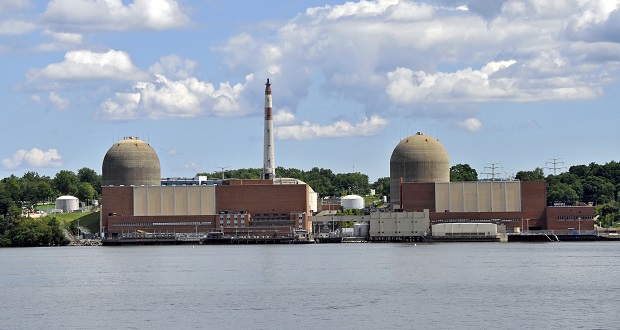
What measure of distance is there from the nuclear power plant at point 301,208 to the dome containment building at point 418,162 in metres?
0.13

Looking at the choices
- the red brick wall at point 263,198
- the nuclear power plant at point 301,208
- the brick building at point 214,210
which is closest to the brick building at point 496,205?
the nuclear power plant at point 301,208

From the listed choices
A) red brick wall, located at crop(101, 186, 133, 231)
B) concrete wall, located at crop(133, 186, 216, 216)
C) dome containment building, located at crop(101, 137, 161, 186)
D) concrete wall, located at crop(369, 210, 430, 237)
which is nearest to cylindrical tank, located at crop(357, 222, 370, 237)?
concrete wall, located at crop(369, 210, 430, 237)

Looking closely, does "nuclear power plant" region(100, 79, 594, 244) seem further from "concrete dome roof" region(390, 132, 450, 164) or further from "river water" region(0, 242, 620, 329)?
"river water" region(0, 242, 620, 329)

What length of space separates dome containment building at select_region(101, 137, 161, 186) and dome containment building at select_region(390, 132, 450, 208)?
3201 cm

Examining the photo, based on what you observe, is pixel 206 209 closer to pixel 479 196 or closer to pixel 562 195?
pixel 479 196

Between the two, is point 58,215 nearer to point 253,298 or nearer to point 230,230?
point 230,230

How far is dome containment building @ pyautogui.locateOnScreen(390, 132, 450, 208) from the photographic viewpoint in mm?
156500

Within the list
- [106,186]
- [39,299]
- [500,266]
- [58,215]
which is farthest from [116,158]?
[39,299]

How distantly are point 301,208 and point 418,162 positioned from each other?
684 inches

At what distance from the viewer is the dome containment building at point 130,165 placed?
15875 cm

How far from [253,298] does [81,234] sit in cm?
10018

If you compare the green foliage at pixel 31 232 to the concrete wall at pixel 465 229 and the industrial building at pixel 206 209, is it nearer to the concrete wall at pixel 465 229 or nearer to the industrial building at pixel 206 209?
the industrial building at pixel 206 209

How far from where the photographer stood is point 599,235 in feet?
474

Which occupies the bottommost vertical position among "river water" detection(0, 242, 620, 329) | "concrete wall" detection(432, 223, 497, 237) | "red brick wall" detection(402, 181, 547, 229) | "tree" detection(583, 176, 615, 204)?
"river water" detection(0, 242, 620, 329)
